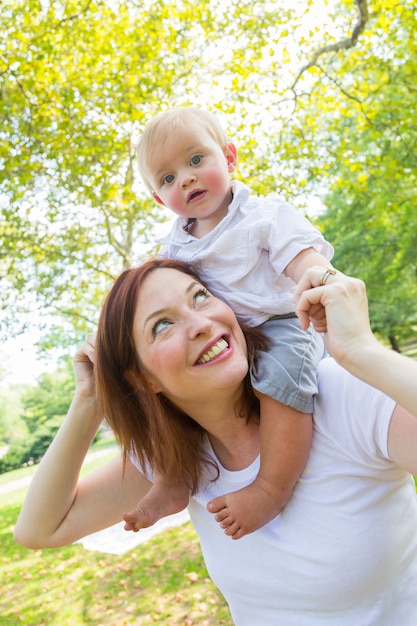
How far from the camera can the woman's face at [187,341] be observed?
5.46 ft

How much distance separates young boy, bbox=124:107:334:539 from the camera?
164 cm

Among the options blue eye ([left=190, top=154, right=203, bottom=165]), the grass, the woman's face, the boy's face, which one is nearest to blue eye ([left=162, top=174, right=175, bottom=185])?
the boy's face

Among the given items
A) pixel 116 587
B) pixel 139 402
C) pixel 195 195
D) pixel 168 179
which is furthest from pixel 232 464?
pixel 116 587

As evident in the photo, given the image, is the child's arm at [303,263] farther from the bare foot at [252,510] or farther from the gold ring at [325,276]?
the bare foot at [252,510]

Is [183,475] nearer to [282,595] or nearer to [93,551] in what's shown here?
[282,595]

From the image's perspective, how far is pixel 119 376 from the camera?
194 cm

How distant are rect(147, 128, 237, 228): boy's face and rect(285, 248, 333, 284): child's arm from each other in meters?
0.53

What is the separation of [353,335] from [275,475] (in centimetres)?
55

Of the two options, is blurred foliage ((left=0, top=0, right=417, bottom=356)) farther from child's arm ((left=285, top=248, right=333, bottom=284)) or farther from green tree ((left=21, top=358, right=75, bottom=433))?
green tree ((left=21, top=358, right=75, bottom=433))

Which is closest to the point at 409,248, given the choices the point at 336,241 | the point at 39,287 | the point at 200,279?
the point at 336,241

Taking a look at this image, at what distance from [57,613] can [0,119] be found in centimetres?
725

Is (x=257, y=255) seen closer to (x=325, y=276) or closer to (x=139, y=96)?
(x=325, y=276)

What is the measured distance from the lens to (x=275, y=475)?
1.63m

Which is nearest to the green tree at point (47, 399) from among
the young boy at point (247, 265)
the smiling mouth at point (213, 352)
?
the young boy at point (247, 265)
